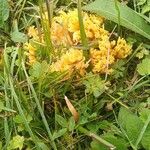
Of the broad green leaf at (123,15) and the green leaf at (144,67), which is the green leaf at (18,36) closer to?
the broad green leaf at (123,15)

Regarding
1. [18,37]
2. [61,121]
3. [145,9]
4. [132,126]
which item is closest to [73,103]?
[61,121]

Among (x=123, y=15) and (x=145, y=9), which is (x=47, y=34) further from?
(x=145, y=9)

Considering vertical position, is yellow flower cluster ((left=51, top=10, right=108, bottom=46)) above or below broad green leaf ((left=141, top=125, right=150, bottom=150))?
above

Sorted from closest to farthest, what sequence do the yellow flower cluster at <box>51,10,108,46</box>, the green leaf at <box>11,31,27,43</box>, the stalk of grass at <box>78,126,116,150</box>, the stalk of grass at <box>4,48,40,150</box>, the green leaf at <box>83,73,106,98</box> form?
the stalk of grass at <box>78,126,116,150</box> → the stalk of grass at <box>4,48,40,150</box> → the green leaf at <box>83,73,106,98</box> → the yellow flower cluster at <box>51,10,108,46</box> → the green leaf at <box>11,31,27,43</box>

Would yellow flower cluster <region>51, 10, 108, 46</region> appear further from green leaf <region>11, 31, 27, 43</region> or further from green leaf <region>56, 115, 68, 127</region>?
green leaf <region>56, 115, 68, 127</region>

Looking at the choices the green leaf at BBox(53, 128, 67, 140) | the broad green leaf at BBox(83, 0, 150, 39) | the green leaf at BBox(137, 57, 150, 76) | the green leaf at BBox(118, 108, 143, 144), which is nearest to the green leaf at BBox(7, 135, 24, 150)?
the green leaf at BBox(53, 128, 67, 140)

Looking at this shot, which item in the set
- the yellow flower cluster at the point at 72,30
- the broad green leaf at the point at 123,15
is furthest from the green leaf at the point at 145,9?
the yellow flower cluster at the point at 72,30
